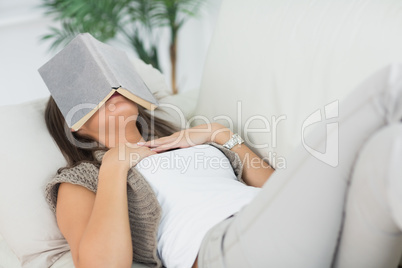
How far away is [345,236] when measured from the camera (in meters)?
0.80

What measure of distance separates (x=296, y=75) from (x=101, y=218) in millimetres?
566

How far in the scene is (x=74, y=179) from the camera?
1.14m

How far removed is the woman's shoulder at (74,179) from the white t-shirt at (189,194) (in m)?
0.11

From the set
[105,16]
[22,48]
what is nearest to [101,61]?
[105,16]

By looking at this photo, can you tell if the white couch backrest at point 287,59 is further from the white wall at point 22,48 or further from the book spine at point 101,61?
the white wall at point 22,48

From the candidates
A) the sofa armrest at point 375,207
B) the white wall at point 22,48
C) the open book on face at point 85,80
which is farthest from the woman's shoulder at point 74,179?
the white wall at point 22,48

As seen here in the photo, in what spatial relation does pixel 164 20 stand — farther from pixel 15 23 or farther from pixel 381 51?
pixel 381 51

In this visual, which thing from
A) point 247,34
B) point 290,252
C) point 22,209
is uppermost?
point 247,34

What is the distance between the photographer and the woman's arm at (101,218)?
3.22 ft

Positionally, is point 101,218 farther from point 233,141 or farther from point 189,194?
point 233,141

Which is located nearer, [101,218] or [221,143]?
[101,218]

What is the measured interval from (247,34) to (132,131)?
0.41m

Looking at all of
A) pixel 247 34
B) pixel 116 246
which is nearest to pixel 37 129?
pixel 116 246

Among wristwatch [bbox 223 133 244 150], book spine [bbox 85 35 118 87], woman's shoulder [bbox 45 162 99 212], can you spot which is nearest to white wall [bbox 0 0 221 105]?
book spine [bbox 85 35 118 87]
